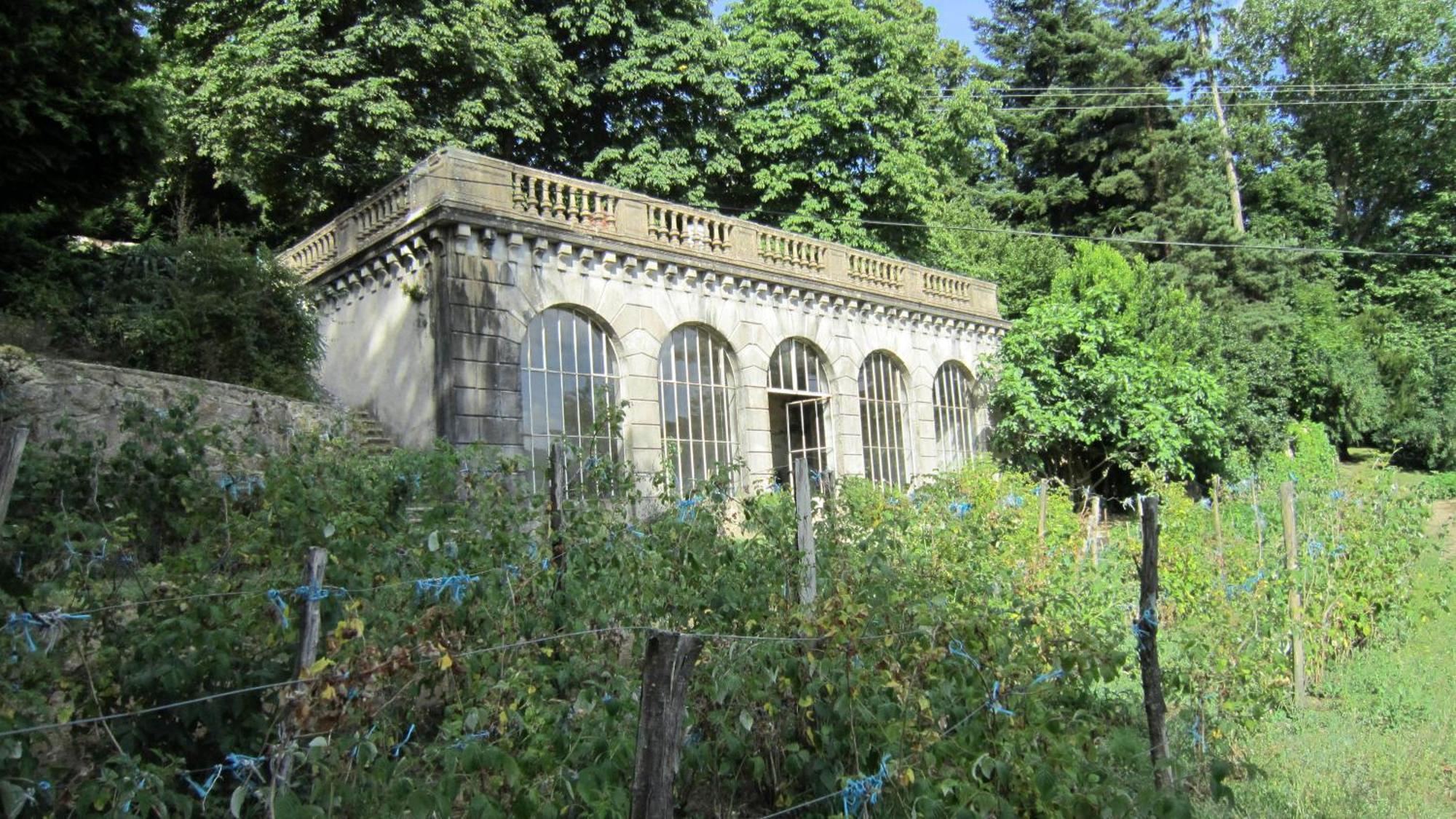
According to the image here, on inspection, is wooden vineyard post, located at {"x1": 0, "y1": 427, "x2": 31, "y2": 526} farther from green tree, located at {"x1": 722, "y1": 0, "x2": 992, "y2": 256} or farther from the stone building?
green tree, located at {"x1": 722, "y1": 0, "x2": 992, "y2": 256}

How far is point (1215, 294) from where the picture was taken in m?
25.0

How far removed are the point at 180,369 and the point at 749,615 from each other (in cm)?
858

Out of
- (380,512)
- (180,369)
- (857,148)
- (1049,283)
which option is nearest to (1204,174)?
(1049,283)

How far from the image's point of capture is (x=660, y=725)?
238 cm

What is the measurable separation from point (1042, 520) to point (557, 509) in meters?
5.43

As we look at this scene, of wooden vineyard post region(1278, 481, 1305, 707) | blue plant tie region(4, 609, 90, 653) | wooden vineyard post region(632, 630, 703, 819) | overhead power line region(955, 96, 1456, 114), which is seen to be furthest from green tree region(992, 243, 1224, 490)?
blue plant tie region(4, 609, 90, 653)

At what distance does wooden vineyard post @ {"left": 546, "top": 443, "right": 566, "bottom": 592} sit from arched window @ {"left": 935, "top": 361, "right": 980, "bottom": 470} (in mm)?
13907

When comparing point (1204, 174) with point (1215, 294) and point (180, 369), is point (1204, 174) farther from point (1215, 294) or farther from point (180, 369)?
point (180, 369)

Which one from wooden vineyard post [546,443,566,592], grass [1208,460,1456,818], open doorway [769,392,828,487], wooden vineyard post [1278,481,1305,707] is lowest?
grass [1208,460,1456,818]

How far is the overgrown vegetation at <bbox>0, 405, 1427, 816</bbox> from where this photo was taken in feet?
9.23

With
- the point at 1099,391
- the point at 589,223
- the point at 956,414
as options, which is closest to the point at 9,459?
the point at 589,223

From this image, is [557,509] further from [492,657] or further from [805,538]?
[805,538]

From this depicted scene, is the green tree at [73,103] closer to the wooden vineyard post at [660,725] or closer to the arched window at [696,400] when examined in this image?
the arched window at [696,400]

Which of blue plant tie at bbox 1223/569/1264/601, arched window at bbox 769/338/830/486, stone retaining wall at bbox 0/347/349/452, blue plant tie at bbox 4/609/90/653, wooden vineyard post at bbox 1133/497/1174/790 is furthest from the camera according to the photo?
arched window at bbox 769/338/830/486
